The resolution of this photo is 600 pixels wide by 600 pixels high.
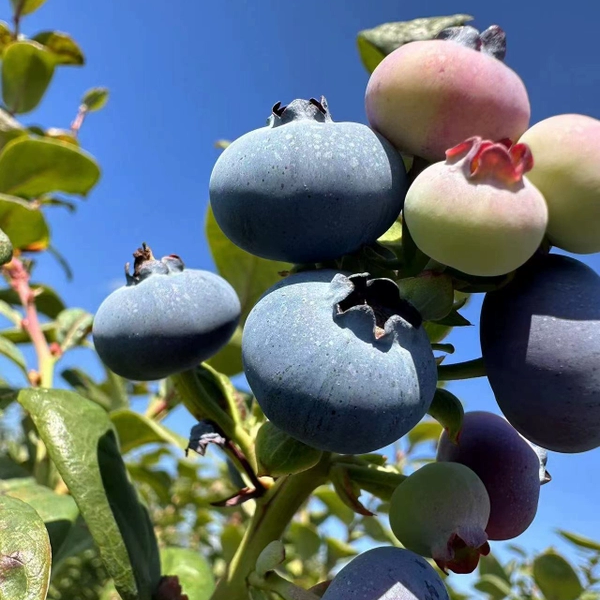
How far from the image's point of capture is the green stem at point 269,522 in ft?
2.96

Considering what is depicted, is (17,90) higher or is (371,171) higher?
(371,171)

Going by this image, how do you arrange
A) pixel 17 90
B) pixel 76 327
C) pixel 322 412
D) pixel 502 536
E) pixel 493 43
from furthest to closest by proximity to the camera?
pixel 17 90
pixel 76 327
pixel 502 536
pixel 493 43
pixel 322 412

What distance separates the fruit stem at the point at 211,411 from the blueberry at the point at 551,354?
0.41 m

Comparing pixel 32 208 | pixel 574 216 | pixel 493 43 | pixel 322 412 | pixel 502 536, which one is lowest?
pixel 502 536

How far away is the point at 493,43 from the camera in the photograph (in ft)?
2.49

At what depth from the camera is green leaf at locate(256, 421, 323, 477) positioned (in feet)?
2.62

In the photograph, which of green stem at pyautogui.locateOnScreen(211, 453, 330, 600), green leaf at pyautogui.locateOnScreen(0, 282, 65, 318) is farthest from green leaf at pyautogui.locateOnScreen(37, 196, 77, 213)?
green stem at pyautogui.locateOnScreen(211, 453, 330, 600)

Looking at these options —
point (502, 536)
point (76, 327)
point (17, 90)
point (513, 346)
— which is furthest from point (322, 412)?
point (17, 90)

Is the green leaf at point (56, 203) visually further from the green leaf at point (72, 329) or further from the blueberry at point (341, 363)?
the blueberry at point (341, 363)

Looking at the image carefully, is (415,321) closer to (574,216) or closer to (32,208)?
(574,216)

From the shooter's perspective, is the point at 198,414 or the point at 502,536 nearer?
the point at 502,536

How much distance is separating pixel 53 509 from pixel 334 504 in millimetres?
1361

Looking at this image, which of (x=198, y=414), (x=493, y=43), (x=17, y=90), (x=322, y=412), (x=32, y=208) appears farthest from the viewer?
(x=17, y=90)

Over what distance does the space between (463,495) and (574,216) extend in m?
0.34
